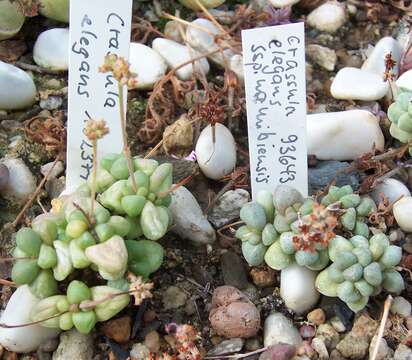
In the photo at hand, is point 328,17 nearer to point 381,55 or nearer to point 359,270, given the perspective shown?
point 381,55

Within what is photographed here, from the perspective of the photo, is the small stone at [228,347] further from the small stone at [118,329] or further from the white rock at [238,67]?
the white rock at [238,67]

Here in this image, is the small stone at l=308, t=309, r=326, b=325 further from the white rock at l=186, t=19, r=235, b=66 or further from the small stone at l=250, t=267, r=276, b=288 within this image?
the white rock at l=186, t=19, r=235, b=66

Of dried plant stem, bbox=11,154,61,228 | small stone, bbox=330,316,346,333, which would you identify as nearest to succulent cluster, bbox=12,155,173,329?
dried plant stem, bbox=11,154,61,228

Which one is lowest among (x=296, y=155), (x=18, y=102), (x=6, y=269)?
(x=6, y=269)

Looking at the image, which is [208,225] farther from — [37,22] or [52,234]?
[37,22]

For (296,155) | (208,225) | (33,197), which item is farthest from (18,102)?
(296,155)

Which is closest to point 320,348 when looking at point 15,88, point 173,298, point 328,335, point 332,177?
point 328,335

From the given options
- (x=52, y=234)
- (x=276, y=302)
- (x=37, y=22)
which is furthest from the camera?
(x=37, y=22)

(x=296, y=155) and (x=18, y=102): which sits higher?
(x=18, y=102)
